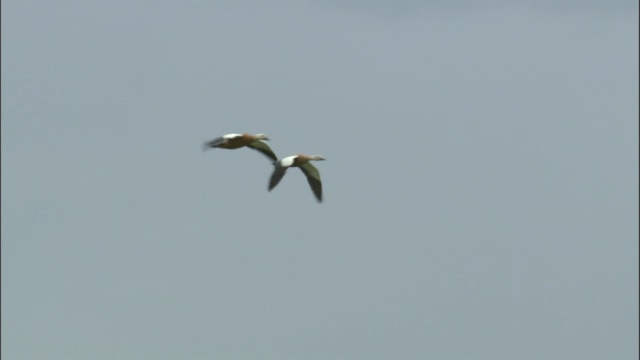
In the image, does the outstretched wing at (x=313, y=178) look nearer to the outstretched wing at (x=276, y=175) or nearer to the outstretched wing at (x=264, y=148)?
the outstretched wing at (x=264, y=148)

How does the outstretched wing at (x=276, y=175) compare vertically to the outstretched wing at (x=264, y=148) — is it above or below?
below

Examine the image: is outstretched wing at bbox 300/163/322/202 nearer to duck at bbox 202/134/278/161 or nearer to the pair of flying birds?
the pair of flying birds

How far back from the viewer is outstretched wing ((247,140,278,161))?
105 m

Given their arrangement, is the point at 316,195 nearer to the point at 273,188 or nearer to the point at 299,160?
the point at 299,160

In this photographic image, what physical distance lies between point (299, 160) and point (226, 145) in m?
5.48

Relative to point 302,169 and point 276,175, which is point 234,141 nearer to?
point 276,175

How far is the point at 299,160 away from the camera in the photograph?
101 meters

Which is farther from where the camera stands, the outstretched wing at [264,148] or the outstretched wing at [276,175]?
the outstretched wing at [264,148]

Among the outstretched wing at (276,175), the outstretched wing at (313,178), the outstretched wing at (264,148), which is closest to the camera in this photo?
the outstretched wing at (276,175)

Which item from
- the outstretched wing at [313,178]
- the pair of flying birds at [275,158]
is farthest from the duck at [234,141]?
the outstretched wing at [313,178]

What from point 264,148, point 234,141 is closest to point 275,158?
point 264,148

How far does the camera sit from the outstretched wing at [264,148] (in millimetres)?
105312

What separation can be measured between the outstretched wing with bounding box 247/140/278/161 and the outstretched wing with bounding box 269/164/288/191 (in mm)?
5692

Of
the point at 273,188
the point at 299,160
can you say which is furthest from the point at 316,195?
the point at 273,188
